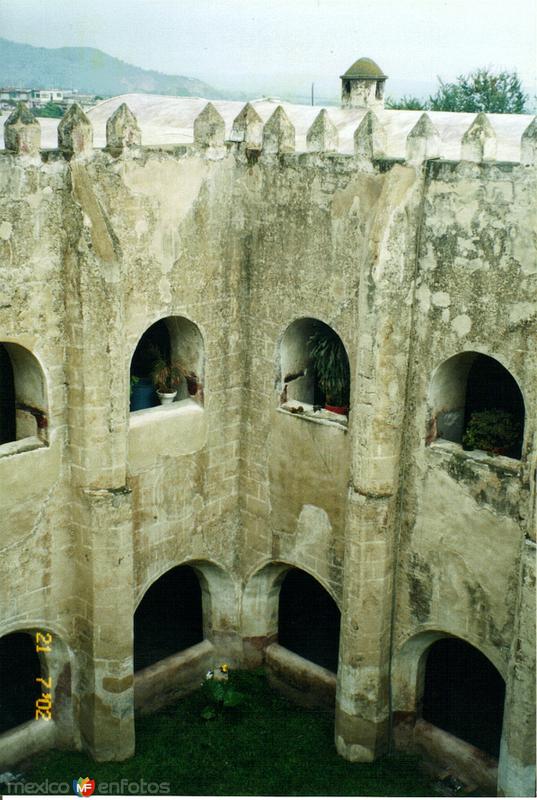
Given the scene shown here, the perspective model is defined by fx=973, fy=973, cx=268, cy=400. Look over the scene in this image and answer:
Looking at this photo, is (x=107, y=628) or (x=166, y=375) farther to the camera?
(x=166, y=375)

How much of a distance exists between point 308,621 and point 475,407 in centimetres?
553

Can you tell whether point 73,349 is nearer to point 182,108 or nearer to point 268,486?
point 268,486

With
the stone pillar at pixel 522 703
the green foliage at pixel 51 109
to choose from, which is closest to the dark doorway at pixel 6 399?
the stone pillar at pixel 522 703

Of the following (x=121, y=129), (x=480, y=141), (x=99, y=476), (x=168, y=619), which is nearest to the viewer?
(x=480, y=141)

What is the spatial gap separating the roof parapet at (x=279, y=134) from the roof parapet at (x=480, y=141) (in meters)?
3.11

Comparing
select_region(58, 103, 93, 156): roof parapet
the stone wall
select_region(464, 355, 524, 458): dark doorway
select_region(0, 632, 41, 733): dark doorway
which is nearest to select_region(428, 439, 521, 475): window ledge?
the stone wall

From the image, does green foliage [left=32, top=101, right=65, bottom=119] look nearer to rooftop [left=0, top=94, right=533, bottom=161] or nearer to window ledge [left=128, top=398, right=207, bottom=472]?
rooftop [left=0, top=94, right=533, bottom=161]

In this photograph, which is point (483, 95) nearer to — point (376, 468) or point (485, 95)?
point (485, 95)

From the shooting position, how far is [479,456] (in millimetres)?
13406

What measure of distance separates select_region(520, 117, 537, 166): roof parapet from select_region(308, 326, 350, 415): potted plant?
427cm

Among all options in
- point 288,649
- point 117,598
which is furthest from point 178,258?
point 288,649

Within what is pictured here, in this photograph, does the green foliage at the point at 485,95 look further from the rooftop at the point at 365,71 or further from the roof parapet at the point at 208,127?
the roof parapet at the point at 208,127

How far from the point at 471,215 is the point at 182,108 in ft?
27.9

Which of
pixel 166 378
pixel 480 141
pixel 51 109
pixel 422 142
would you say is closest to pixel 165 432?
pixel 166 378
